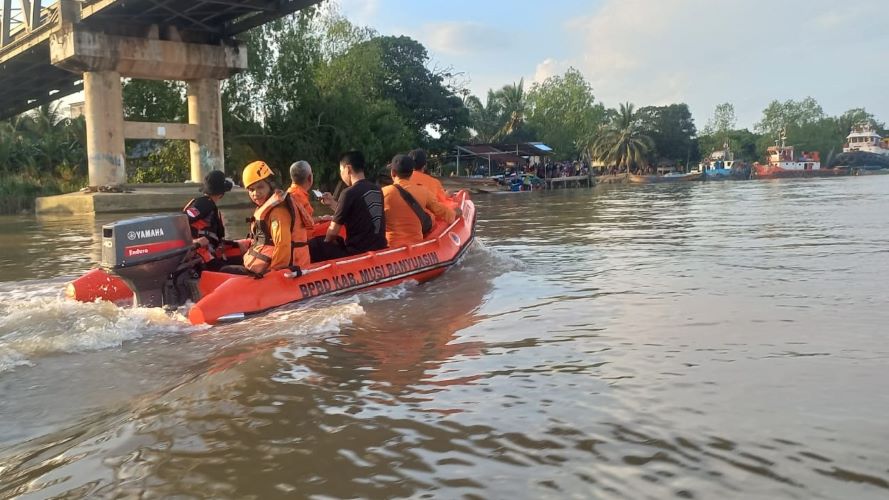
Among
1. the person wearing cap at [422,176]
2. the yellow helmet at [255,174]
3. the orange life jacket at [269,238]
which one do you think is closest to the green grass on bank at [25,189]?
the person wearing cap at [422,176]

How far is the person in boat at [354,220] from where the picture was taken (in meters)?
6.57

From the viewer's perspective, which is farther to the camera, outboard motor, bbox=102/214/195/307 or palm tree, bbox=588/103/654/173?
palm tree, bbox=588/103/654/173

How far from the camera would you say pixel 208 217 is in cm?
612

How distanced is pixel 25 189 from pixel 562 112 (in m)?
47.2

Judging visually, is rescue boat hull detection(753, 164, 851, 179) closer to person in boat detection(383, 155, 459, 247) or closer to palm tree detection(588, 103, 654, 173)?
palm tree detection(588, 103, 654, 173)

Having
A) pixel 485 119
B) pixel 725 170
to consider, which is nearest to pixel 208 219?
pixel 485 119

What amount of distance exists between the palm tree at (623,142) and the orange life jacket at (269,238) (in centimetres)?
6520

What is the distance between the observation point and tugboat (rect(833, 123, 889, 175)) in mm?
77188

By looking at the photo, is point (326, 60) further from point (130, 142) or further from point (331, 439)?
point (331, 439)

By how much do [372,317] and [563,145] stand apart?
197ft

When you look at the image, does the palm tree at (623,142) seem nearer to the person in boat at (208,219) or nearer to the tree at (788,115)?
the tree at (788,115)

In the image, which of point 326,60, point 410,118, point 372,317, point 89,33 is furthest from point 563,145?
point 372,317

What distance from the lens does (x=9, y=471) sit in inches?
102

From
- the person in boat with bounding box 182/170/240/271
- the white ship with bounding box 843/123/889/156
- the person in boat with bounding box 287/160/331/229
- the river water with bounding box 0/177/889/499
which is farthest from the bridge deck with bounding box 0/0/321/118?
the white ship with bounding box 843/123/889/156
